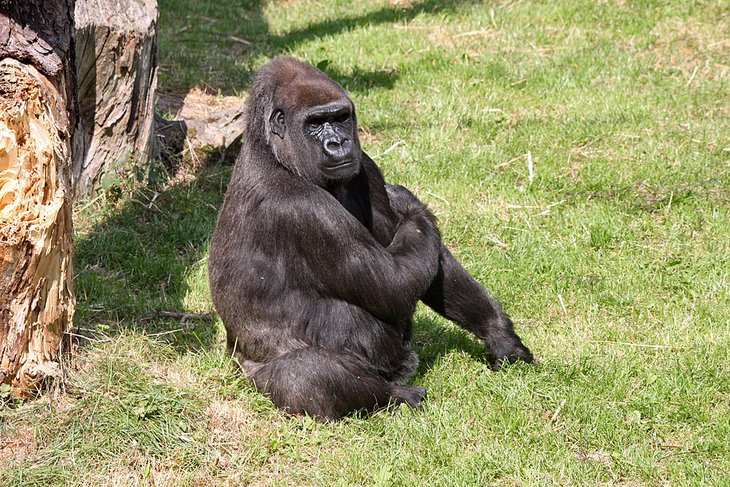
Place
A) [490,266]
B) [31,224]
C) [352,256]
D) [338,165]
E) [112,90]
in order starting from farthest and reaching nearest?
[112,90] < [490,266] < [338,165] < [352,256] < [31,224]

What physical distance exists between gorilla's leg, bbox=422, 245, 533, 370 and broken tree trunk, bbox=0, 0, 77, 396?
1.89 meters

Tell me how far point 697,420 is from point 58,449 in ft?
9.49

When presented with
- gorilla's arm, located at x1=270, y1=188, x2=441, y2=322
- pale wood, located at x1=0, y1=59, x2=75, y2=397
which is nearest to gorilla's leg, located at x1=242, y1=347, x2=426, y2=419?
gorilla's arm, located at x1=270, y1=188, x2=441, y2=322

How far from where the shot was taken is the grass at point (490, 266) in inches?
Answer: 161

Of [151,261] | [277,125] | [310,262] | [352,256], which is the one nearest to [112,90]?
[151,261]

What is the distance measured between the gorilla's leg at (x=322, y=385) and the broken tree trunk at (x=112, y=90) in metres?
2.72

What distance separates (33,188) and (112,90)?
2690mm

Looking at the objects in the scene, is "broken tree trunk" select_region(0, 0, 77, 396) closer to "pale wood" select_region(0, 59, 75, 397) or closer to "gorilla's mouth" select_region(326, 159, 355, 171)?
"pale wood" select_region(0, 59, 75, 397)

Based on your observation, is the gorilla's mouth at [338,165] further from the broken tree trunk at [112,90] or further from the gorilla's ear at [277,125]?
the broken tree trunk at [112,90]

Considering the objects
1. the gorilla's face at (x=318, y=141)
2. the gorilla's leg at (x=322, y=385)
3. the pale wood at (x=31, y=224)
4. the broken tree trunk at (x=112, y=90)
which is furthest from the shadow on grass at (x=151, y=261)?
the gorilla's face at (x=318, y=141)

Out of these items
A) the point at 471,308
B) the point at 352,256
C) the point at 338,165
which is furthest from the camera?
the point at 471,308

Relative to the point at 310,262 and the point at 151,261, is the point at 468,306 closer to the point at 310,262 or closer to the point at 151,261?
the point at 310,262

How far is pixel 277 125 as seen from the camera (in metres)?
4.46

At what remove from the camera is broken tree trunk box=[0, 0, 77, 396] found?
3.98 metres
